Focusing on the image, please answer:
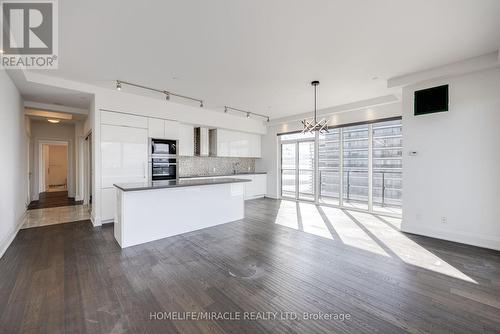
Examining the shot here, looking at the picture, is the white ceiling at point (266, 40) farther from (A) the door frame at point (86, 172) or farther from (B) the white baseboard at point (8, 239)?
(A) the door frame at point (86, 172)

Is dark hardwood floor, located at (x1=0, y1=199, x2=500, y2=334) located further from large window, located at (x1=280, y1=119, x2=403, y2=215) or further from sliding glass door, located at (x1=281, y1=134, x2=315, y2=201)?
sliding glass door, located at (x1=281, y1=134, x2=315, y2=201)

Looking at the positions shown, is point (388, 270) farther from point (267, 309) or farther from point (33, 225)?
point (33, 225)

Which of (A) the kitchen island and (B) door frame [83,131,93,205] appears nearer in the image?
(A) the kitchen island

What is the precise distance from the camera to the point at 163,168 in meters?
5.47

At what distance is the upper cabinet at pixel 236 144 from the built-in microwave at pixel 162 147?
5.28 ft

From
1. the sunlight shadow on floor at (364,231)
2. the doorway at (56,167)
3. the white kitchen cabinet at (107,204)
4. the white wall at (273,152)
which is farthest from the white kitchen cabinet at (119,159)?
the doorway at (56,167)

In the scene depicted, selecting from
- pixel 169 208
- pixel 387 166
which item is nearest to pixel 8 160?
pixel 169 208

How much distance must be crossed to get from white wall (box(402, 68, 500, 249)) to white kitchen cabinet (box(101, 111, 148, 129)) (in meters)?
5.55

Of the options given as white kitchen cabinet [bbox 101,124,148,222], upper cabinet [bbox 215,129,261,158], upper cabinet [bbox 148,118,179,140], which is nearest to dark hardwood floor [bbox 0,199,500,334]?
white kitchen cabinet [bbox 101,124,148,222]

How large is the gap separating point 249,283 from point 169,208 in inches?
81.3

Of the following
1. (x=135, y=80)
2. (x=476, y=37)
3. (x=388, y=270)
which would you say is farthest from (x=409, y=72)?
(x=135, y=80)

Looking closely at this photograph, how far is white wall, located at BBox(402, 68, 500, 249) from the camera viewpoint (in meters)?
A: 3.27

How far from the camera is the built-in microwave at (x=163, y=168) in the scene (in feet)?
17.3

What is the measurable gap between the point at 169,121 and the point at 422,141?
548 cm
